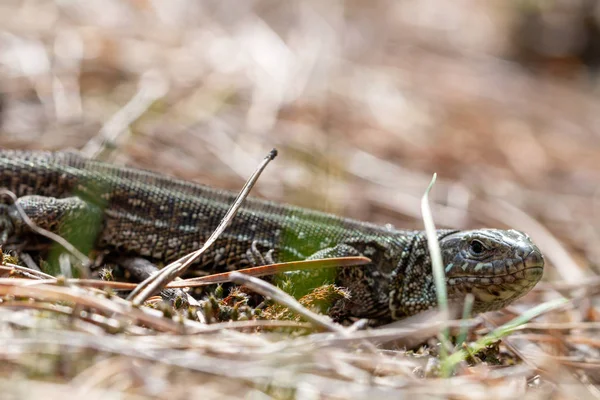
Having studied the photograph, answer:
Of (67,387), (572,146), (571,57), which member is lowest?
(67,387)

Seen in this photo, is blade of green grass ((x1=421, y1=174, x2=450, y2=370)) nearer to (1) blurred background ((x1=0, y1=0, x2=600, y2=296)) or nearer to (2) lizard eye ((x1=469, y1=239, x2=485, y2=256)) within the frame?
(2) lizard eye ((x1=469, y1=239, x2=485, y2=256))

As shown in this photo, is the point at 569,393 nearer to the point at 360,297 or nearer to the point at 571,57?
the point at 360,297

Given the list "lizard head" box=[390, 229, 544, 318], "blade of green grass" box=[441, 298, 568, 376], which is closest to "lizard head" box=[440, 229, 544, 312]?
"lizard head" box=[390, 229, 544, 318]

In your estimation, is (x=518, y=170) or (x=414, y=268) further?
(x=518, y=170)

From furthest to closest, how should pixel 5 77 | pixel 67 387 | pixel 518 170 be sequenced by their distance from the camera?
pixel 518 170 < pixel 5 77 < pixel 67 387

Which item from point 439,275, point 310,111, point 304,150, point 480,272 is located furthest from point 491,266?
point 310,111

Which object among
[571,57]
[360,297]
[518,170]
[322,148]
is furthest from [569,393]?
[571,57]

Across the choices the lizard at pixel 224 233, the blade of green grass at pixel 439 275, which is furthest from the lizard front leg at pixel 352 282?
the blade of green grass at pixel 439 275

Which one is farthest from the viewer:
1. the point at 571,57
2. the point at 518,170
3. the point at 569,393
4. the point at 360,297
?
the point at 571,57
